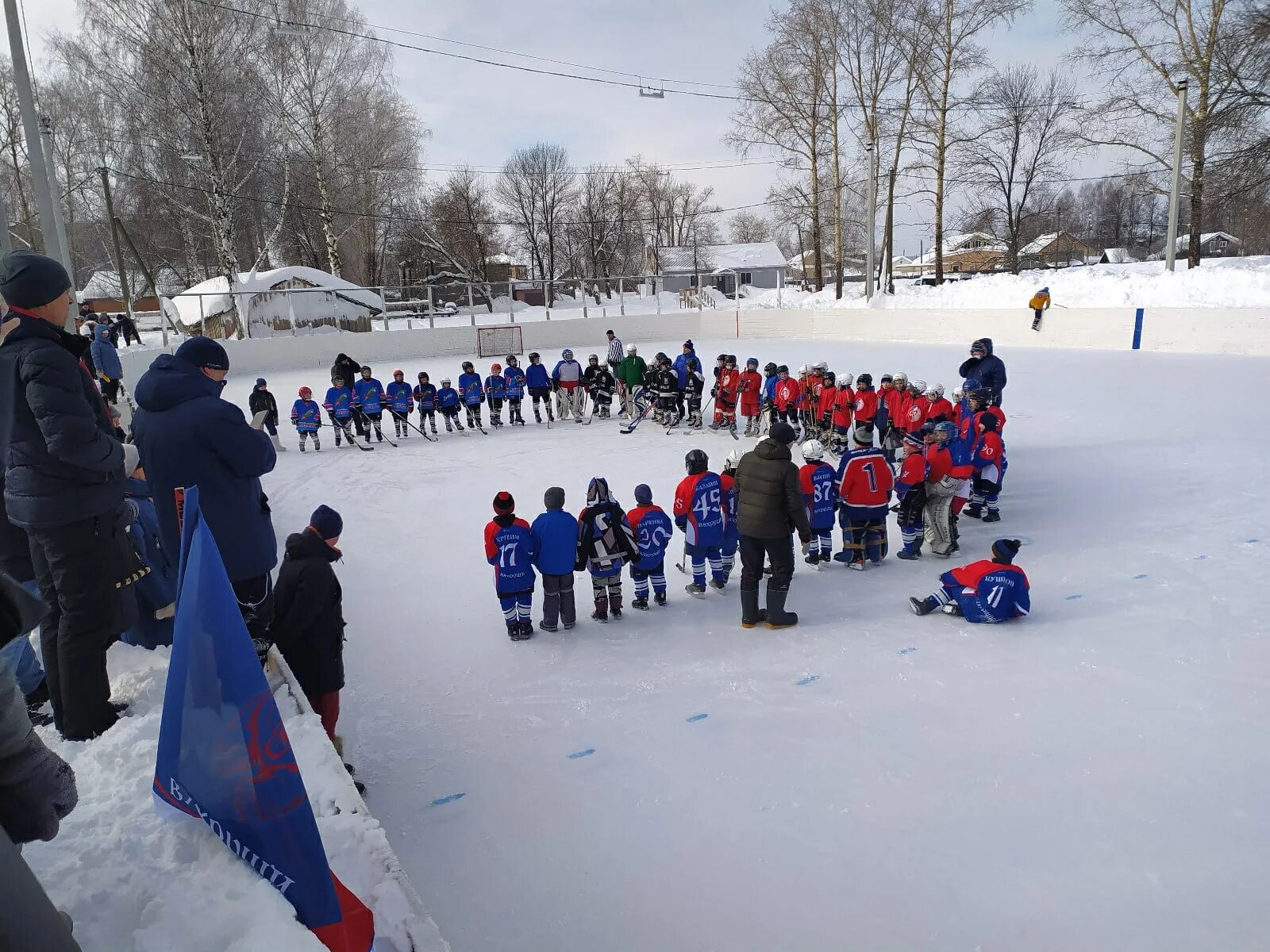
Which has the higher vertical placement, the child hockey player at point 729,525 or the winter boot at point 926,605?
the child hockey player at point 729,525

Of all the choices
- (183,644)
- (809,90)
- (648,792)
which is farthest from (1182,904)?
(809,90)

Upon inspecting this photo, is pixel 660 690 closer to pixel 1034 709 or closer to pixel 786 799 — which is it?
pixel 786 799

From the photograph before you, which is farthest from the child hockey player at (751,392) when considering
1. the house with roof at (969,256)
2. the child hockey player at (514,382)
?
the house with roof at (969,256)

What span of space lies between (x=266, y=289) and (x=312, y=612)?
2221 centimetres

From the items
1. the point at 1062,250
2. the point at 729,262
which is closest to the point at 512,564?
the point at 729,262

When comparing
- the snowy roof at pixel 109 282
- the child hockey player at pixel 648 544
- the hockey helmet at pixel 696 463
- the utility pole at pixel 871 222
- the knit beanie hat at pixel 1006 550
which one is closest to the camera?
the knit beanie hat at pixel 1006 550

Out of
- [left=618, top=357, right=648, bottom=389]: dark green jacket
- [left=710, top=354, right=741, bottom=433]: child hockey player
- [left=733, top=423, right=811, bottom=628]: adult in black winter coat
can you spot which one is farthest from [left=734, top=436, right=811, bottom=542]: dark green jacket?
[left=618, top=357, right=648, bottom=389]: dark green jacket

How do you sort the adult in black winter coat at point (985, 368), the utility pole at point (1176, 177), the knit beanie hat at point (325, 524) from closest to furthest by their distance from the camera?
the knit beanie hat at point (325, 524) < the adult in black winter coat at point (985, 368) < the utility pole at point (1176, 177)

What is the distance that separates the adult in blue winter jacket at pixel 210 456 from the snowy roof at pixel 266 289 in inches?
789

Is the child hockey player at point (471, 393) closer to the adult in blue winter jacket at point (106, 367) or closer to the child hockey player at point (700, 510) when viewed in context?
the adult in blue winter jacket at point (106, 367)

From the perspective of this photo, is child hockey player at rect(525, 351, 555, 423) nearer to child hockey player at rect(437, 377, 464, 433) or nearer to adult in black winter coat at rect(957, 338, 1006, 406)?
child hockey player at rect(437, 377, 464, 433)

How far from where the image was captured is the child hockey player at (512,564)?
4.87m

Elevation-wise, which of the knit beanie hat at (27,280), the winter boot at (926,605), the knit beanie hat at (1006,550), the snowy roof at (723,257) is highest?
the snowy roof at (723,257)

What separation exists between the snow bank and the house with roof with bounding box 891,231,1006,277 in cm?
4004
